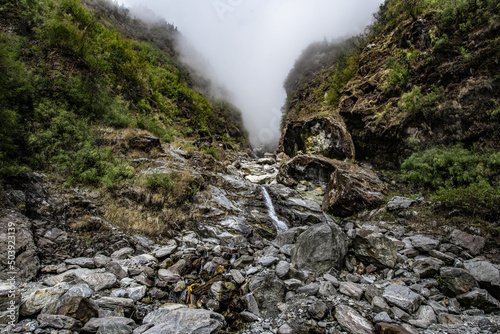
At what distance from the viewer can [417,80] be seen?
10461 mm

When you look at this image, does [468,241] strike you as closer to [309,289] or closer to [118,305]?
[309,289]

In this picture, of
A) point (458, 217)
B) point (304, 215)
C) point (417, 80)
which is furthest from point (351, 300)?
point (417, 80)

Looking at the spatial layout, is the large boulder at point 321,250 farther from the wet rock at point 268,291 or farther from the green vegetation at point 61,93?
the green vegetation at point 61,93

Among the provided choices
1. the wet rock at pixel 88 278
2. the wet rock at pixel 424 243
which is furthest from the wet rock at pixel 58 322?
the wet rock at pixel 424 243

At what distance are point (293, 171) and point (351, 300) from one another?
1107cm

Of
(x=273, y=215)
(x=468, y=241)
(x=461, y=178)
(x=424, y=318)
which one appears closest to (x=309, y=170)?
(x=273, y=215)

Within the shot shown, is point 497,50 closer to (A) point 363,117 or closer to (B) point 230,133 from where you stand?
(A) point 363,117

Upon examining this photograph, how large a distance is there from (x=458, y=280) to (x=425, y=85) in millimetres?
10133

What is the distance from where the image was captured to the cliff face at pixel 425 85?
7.83 m

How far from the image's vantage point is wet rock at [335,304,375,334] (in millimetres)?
3092

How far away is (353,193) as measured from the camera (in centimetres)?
915

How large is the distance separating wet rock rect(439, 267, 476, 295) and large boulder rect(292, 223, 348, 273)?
1.98 metres

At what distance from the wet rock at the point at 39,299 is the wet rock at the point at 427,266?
6.76 metres

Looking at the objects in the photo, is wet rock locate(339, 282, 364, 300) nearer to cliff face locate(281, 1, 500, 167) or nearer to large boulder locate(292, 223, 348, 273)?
large boulder locate(292, 223, 348, 273)
